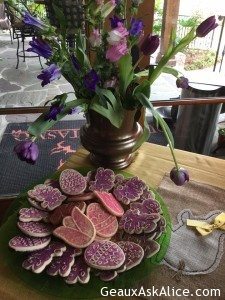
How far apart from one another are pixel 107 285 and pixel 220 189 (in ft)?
1.26

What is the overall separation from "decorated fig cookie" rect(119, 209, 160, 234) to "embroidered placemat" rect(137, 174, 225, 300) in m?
0.07

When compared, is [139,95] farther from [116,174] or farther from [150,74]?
[116,174]

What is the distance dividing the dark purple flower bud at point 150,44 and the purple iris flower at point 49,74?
18cm

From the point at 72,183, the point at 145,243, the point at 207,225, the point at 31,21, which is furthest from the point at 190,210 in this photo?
the point at 31,21

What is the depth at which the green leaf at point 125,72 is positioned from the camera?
58 cm

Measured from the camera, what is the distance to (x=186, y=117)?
74.0 inches

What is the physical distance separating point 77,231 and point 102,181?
16 cm

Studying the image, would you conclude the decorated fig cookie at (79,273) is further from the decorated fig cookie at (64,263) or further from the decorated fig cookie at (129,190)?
the decorated fig cookie at (129,190)

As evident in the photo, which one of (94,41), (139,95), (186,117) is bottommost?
(186,117)

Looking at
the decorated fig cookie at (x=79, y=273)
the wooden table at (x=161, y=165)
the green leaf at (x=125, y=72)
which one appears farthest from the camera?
the wooden table at (x=161, y=165)

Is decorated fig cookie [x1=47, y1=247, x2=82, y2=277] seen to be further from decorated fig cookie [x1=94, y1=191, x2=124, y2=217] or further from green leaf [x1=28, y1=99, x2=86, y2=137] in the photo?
green leaf [x1=28, y1=99, x2=86, y2=137]

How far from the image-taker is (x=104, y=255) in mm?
497

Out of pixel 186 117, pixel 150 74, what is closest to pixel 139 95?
pixel 150 74

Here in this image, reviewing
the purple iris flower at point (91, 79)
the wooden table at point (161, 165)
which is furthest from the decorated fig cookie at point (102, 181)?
the purple iris flower at point (91, 79)
